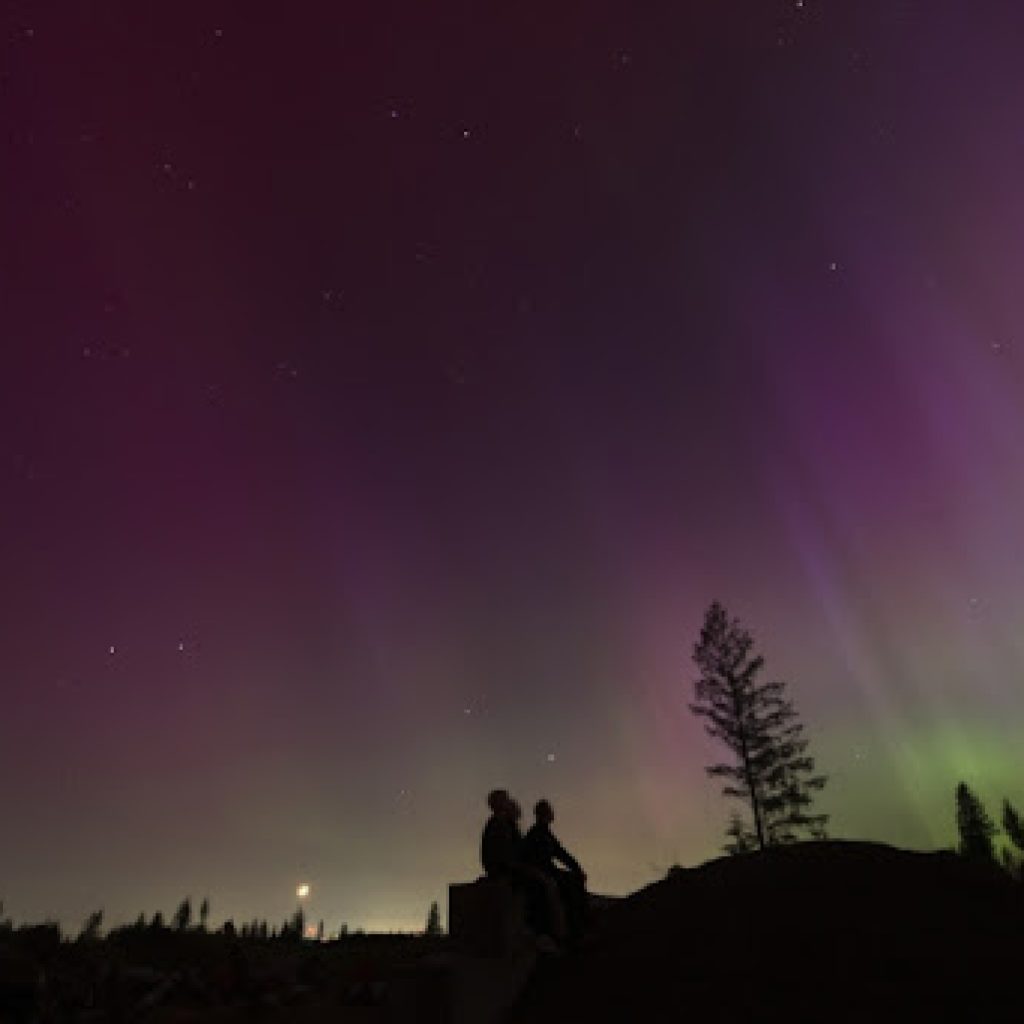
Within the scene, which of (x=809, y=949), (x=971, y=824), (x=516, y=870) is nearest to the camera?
(x=809, y=949)

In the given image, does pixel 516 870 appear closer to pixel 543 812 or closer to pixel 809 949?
pixel 543 812

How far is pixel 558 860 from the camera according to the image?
1130cm

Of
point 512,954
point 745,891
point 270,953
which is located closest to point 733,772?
point 270,953

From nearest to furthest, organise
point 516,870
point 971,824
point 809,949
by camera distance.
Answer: point 809,949
point 516,870
point 971,824

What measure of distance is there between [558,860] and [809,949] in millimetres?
3083

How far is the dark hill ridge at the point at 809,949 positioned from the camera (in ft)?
28.2

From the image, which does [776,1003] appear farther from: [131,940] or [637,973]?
[131,940]

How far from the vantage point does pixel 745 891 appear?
12.4 metres

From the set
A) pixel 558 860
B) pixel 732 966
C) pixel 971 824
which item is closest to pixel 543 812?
pixel 558 860

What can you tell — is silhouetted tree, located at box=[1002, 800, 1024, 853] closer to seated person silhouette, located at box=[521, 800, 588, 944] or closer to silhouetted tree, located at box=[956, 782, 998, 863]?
silhouetted tree, located at box=[956, 782, 998, 863]

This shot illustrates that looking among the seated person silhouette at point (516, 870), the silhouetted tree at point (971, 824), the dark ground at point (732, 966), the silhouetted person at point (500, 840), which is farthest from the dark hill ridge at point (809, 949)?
the silhouetted tree at point (971, 824)

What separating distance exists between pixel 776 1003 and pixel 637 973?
6.17 feet

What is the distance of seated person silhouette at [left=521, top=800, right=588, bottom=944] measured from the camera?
438 inches

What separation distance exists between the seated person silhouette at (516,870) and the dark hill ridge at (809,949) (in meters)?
0.48
